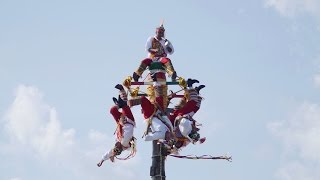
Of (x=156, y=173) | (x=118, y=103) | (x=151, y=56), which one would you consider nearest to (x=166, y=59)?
(x=151, y=56)

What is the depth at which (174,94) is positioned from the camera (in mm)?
18453

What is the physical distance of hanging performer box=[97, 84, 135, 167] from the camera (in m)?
17.9

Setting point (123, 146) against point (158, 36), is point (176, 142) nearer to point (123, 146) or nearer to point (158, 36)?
point (123, 146)

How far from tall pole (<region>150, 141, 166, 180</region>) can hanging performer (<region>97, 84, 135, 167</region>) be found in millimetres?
669

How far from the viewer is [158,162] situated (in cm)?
1773

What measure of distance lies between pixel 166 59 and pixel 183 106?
52.6 inches

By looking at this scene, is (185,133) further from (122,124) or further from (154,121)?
(122,124)

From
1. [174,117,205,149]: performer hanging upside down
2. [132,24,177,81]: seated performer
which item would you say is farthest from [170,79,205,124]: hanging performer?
[132,24,177,81]: seated performer

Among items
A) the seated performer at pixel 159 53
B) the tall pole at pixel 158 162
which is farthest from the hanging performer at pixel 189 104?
the tall pole at pixel 158 162

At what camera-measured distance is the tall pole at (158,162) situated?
17547 millimetres

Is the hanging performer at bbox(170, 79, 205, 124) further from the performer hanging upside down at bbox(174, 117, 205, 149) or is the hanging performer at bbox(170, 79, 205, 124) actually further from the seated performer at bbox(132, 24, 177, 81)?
the seated performer at bbox(132, 24, 177, 81)

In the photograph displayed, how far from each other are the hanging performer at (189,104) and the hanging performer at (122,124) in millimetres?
1133

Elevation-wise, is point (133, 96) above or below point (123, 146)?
above

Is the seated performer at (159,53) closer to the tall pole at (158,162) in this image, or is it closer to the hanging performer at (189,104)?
the hanging performer at (189,104)
